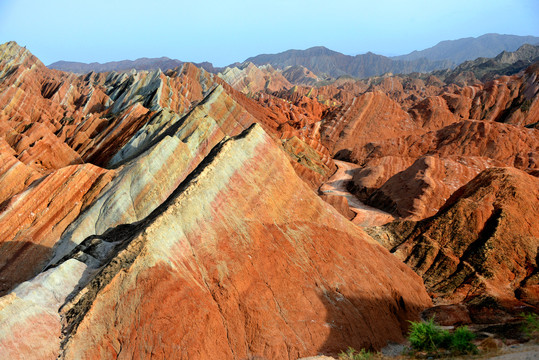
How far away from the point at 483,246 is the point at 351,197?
24091mm

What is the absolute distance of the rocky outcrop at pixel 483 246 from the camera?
19.0 m

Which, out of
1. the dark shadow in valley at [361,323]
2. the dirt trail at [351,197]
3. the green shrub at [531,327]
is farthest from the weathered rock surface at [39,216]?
the dirt trail at [351,197]

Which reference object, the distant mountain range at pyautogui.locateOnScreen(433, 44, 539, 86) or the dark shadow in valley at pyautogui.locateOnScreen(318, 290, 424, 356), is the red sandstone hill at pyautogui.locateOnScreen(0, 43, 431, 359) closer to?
the dark shadow in valley at pyautogui.locateOnScreen(318, 290, 424, 356)

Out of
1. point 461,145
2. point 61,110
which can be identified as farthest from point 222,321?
point 61,110

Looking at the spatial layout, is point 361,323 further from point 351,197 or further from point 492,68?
point 492,68

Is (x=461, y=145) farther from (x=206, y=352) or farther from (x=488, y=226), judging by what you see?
(x=206, y=352)

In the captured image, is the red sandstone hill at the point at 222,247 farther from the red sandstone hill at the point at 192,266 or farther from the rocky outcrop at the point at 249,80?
the rocky outcrop at the point at 249,80

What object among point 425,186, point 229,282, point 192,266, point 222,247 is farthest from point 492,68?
point 192,266

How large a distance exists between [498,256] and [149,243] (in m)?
19.1

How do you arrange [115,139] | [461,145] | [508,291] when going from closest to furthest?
1. [508,291]
2. [115,139]
3. [461,145]

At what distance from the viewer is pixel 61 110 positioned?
63.3 meters

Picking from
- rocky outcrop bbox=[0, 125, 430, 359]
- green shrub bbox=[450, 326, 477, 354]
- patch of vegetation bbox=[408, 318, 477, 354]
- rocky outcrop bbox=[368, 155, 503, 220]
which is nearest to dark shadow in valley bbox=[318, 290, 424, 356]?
rocky outcrop bbox=[0, 125, 430, 359]

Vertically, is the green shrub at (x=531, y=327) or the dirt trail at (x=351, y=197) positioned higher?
the green shrub at (x=531, y=327)

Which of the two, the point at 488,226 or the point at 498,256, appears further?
the point at 488,226
